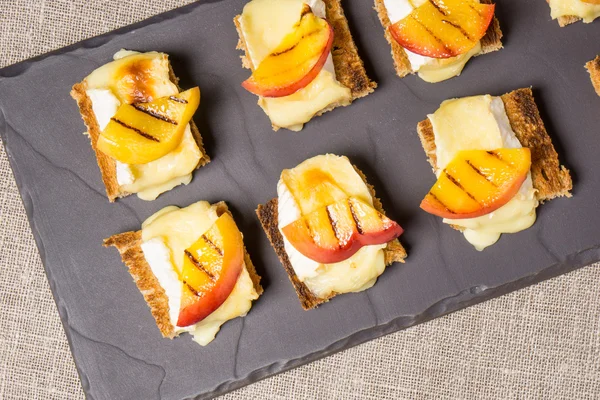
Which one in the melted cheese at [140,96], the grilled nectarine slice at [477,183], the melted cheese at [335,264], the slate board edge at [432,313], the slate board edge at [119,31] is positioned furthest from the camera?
the slate board edge at [119,31]

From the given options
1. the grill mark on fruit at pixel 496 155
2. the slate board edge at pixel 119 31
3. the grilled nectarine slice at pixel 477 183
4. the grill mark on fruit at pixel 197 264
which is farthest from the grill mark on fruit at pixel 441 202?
the slate board edge at pixel 119 31

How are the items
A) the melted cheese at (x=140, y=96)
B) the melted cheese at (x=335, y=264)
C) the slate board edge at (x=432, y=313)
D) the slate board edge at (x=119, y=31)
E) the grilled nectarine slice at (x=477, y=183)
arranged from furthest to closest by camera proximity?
the slate board edge at (x=119, y=31) → the slate board edge at (x=432, y=313) → the melted cheese at (x=140, y=96) → the melted cheese at (x=335, y=264) → the grilled nectarine slice at (x=477, y=183)

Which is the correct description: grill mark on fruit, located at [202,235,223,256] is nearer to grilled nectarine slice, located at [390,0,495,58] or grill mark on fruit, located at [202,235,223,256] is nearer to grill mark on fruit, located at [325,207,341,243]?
grill mark on fruit, located at [325,207,341,243]

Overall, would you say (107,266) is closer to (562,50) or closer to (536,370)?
(536,370)

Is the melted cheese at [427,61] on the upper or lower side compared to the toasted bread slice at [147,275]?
upper

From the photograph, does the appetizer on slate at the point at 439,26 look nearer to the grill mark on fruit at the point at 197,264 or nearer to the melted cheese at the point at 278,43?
the melted cheese at the point at 278,43

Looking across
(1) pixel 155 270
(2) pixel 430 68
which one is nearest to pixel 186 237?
(1) pixel 155 270

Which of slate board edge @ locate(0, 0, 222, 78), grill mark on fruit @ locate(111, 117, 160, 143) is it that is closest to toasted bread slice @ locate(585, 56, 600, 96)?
A: slate board edge @ locate(0, 0, 222, 78)
